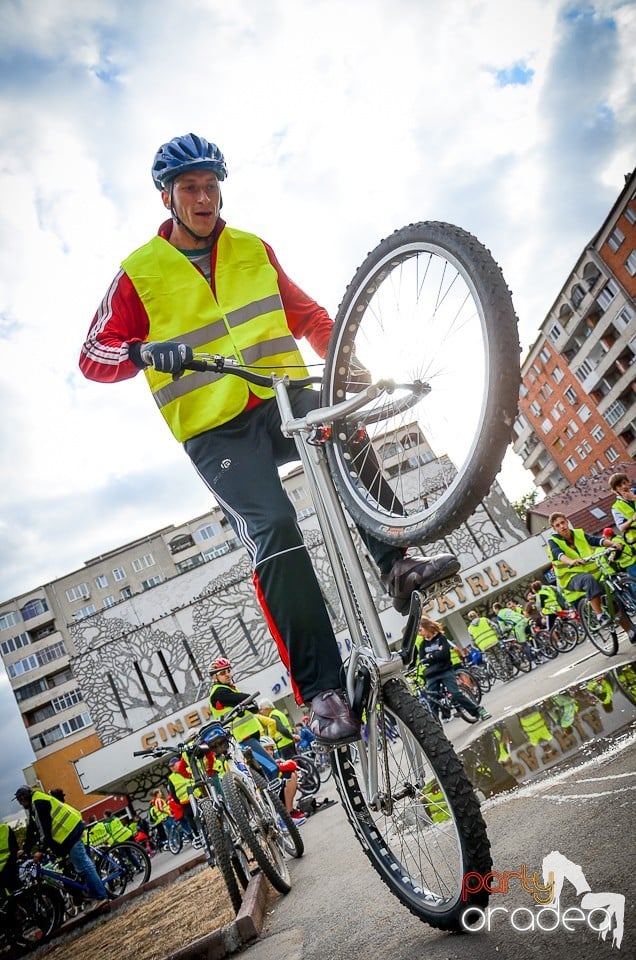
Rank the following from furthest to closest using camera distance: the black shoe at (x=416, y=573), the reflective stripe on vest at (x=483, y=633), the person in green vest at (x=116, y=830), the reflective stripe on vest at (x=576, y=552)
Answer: the reflective stripe on vest at (x=483, y=633)
the person in green vest at (x=116, y=830)
the reflective stripe on vest at (x=576, y=552)
the black shoe at (x=416, y=573)

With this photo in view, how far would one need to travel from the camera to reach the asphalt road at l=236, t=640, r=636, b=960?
160cm

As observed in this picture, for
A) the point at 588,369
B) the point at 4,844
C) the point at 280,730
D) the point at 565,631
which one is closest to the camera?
the point at 4,844

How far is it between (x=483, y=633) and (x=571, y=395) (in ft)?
165

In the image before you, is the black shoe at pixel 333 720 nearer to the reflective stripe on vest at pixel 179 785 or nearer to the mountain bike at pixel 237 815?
the mountain bike at pixel 237 815

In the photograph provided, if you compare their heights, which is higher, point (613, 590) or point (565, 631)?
point (613, 590)

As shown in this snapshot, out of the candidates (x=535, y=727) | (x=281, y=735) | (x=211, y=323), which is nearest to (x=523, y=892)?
(x=211, y=323)

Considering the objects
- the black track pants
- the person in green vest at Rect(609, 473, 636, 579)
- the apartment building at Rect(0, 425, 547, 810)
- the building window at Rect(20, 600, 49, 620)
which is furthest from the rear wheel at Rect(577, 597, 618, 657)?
the building window at Rect(20, 600, 49, 620)

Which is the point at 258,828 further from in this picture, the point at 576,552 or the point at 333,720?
the point at 576,552

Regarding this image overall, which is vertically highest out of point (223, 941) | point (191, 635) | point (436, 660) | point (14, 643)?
point (14, 643)

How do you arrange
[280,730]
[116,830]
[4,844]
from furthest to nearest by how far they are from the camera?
[116,830] < [280,730] < [4,844]

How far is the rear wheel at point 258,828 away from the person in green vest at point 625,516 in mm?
5376

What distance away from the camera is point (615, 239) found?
43219 millimetres

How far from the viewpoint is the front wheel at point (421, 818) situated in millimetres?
1890

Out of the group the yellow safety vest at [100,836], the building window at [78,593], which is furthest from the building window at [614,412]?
the building window at [78,593]
